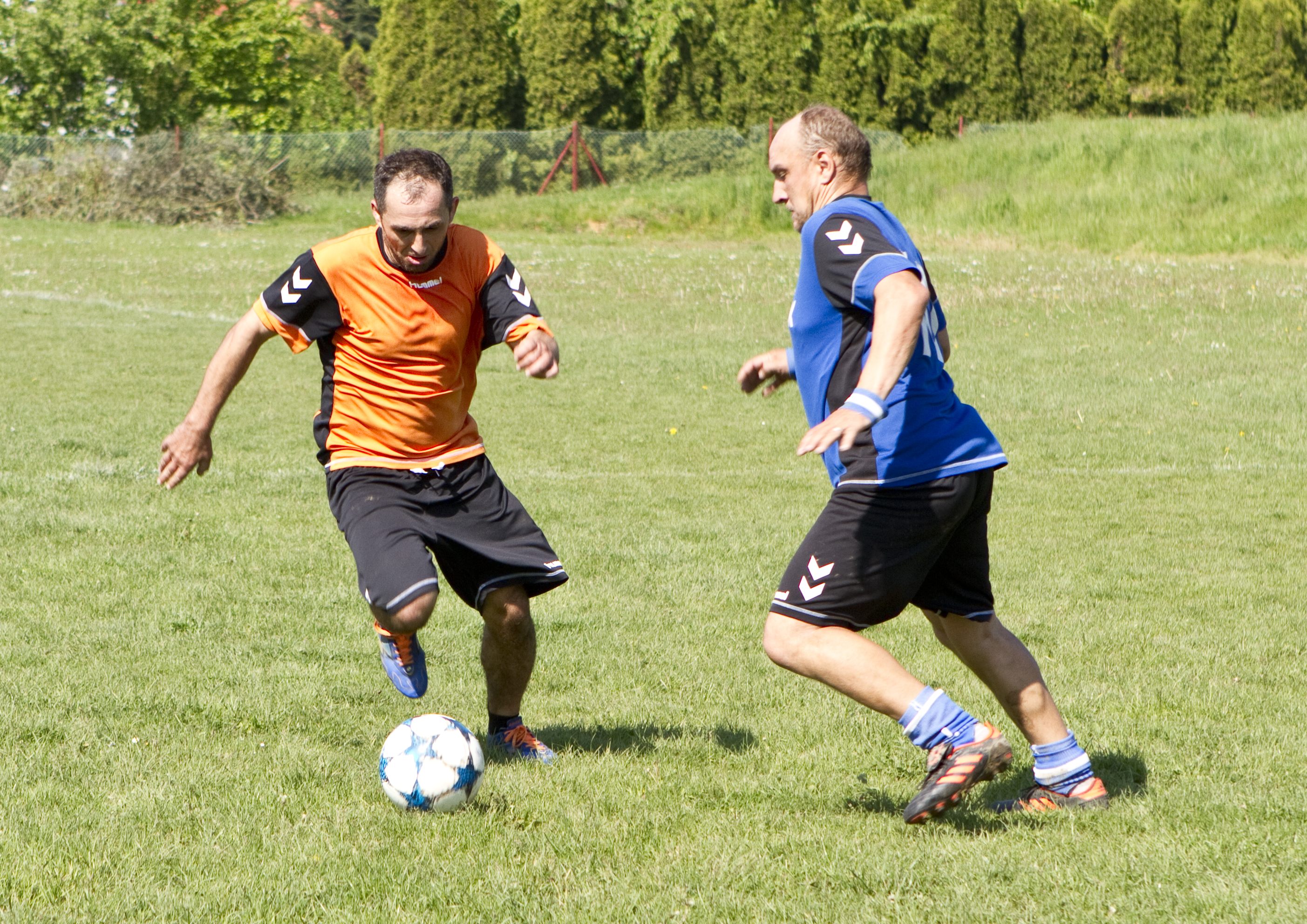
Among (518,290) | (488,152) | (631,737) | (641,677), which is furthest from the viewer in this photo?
(488,152)

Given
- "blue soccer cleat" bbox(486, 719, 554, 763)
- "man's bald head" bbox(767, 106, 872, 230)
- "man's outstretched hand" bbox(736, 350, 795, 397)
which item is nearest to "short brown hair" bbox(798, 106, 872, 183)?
"man's bald head" bbox(767, 106, 872, 230)

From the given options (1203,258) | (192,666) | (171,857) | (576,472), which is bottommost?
(1203,258)

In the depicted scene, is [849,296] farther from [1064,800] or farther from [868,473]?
[1064,800]

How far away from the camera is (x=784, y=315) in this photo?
18094mm

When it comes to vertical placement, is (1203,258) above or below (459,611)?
below

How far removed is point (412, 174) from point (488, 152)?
29747 millimetres

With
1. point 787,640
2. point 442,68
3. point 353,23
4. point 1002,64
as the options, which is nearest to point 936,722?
point 787,640

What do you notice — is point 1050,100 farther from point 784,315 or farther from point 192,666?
point 192,666

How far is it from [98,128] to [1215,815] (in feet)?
123

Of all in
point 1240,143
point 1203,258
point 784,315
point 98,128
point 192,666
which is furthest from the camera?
point 98,128

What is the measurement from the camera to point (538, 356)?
14.8ft

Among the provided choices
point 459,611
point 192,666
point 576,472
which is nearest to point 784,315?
point 576,472

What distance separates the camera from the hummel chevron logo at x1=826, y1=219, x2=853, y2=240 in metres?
3.92

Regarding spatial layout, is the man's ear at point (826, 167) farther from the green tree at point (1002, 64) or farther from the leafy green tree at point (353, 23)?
the leafy green tree at point (353, 23)
